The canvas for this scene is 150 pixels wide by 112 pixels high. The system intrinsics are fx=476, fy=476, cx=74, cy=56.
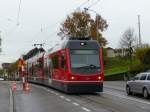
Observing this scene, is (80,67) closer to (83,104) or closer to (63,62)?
(63,62)

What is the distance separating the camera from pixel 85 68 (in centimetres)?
2777

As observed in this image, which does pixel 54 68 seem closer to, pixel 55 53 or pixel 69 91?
pixel 55 53

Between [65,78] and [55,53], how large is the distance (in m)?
4.61

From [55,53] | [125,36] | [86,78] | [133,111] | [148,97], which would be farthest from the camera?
[125,36]

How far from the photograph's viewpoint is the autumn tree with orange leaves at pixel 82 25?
86.1m

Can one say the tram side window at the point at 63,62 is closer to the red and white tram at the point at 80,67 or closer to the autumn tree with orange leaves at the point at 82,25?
the red and white tram at the point at 80,67

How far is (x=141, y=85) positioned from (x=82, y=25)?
2416 inches

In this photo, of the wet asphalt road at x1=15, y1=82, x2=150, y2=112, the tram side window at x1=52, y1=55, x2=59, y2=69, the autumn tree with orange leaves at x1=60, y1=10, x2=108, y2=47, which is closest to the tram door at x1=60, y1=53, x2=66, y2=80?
the tram side window at x1=52, y1=55, x2=59, y2=69

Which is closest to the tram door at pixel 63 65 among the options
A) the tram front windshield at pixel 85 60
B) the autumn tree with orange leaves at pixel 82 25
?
the tram front windshield at pixel 85 60

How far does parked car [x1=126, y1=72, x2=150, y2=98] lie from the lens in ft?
83.2

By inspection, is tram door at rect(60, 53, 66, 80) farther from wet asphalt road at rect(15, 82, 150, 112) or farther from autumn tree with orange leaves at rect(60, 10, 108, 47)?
autumn tree with orange leaves at rect(60, 10, 108, 47)

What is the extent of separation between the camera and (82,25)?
286 ft

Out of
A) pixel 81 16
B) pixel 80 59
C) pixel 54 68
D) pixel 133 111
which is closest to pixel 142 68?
pixel 81 16

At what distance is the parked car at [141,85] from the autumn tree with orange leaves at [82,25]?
→ 57.1 metres
